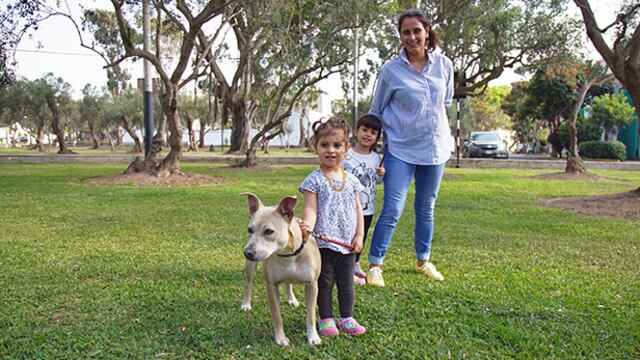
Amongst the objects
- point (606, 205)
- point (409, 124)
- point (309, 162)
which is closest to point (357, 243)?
point (409, 124)

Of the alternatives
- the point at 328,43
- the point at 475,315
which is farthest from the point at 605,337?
the point at 328,43

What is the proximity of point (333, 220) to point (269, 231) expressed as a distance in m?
0.61

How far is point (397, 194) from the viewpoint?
4137 mm

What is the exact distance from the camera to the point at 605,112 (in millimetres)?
30453

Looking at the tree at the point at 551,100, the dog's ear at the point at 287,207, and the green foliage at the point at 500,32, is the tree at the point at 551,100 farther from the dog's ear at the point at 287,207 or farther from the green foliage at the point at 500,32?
the dog's ear at the point at 287,207

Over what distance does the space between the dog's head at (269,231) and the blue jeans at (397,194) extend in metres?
1.50

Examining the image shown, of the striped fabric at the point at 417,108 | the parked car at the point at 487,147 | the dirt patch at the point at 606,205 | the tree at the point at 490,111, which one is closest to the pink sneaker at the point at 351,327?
the striped fabric at the point at 417,108

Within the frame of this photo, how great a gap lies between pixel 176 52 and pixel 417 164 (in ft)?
127

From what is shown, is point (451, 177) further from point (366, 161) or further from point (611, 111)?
point (611, 111)

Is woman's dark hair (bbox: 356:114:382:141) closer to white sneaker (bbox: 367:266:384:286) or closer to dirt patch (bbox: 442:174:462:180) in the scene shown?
white sneaker (bbox: 367:266:384:286)

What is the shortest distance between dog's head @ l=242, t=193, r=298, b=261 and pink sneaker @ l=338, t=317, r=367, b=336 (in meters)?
0.80

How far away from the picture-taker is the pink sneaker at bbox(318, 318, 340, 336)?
3162 mm

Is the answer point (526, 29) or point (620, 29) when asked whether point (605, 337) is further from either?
point (526, 29)

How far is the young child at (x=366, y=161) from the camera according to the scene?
4.00 meters
